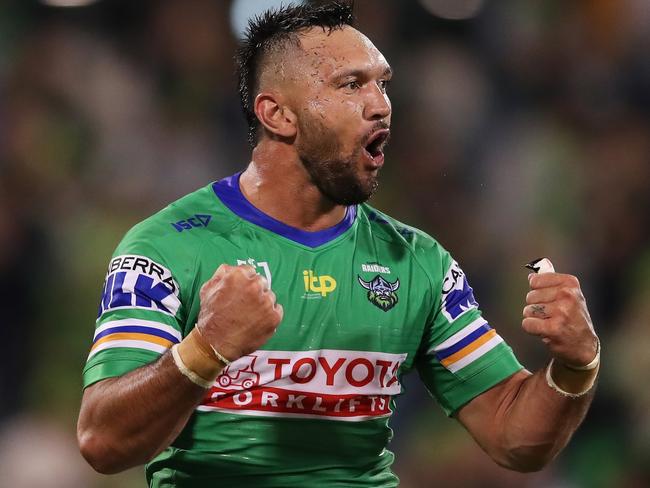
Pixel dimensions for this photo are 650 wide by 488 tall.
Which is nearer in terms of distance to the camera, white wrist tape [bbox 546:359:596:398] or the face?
white wrist tape [bbox 546:359:596:398]

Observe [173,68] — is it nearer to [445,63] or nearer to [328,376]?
[445,63]

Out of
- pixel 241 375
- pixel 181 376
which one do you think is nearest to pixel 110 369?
pixel 181 376

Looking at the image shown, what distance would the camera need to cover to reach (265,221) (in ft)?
10.4

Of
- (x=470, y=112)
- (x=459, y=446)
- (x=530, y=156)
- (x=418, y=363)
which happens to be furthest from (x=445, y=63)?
(x=418, y=363)

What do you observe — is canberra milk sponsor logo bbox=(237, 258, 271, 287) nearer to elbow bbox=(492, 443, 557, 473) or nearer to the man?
the man

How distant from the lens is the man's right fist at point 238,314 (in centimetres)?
247

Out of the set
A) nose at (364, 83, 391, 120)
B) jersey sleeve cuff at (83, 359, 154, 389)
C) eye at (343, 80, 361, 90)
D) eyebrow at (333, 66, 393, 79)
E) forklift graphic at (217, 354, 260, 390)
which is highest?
eyebrow at (333, 66, 393, 79)

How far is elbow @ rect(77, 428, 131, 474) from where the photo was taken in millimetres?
2570

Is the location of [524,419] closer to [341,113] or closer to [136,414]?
[341,113]

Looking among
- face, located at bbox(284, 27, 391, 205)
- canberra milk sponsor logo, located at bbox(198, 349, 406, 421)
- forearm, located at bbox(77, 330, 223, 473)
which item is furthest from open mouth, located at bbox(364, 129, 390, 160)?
forearm, located at bbox(77, 330, 223, 473)

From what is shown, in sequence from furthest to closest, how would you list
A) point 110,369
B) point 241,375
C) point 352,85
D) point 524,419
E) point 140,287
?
point 352,85 → point 524,419 → point 241,375 → point 140,287 → point 110,369

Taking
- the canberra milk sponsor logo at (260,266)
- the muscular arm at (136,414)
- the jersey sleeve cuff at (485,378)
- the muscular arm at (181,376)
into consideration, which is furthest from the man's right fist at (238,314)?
the jersey sleeve cuff at (485,378)

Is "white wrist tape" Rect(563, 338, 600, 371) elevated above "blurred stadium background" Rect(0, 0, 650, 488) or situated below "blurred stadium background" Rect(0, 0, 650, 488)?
below

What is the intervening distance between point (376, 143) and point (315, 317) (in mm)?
596
